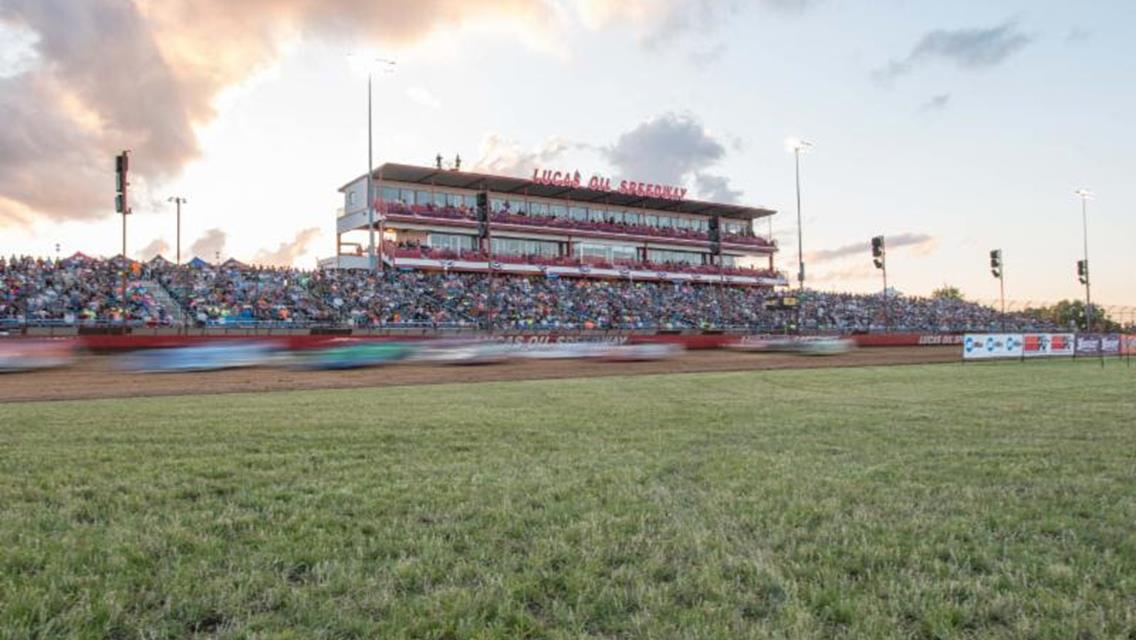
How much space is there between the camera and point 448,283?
54.2 m

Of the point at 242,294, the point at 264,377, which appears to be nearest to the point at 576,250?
the point at 242,294

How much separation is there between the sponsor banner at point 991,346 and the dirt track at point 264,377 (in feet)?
26.8

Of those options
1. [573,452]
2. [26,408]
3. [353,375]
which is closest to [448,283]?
[353,375]

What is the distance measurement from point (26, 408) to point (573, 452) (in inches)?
506

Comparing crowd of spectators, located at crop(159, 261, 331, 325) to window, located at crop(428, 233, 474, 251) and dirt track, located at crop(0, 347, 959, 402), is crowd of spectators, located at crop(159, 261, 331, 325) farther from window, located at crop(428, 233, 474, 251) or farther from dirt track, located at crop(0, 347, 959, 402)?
window, located at crop(428, 233, 474, 251)

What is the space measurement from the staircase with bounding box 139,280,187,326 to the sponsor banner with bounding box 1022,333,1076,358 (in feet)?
134

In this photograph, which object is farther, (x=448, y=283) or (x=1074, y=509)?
(x=448, y=283)

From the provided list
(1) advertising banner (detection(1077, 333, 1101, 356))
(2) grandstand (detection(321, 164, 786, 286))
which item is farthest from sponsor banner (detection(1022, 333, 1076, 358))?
(2) grandstand (detection(321, 164, 786, 286))

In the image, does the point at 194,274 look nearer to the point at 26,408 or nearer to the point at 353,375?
the point at 353,375

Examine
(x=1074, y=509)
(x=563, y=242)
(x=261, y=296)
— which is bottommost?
(x=1074, y=509)

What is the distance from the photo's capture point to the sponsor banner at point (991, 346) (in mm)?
35741

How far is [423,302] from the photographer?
49.1 metres

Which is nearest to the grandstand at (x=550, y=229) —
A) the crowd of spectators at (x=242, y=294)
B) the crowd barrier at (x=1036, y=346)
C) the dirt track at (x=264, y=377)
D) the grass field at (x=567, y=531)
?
the crowd of spectators at (x=242, y=294)

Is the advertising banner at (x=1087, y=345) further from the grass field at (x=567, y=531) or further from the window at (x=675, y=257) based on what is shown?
the window at (x=675, y=257)
